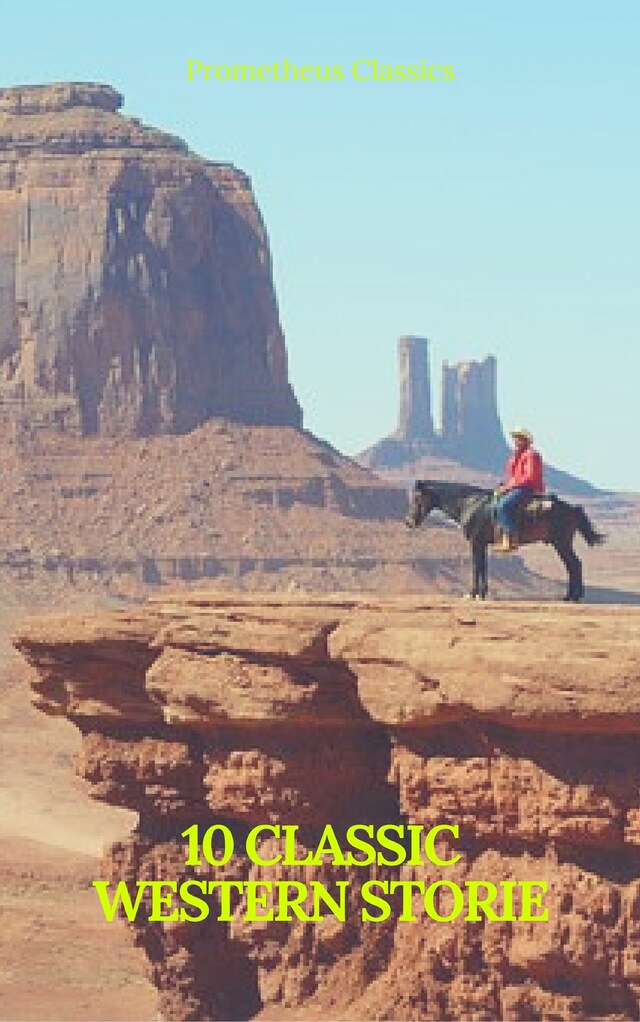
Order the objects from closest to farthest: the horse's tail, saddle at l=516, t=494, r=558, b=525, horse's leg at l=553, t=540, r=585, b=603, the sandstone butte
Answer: the sandstone butte, saddle at l=516, t=494, r=558, b=525, the horse's tail, horse's leg at l=553, t=540, r=585, b=603

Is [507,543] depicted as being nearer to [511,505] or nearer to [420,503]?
[511,505]

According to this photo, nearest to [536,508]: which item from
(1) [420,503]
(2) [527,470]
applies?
(2) [527,470]

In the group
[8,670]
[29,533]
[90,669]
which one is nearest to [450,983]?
[90,669]

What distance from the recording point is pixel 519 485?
30.6 metres

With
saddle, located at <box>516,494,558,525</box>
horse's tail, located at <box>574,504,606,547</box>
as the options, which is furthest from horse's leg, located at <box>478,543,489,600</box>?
horse's tail, located at <box>574,504,606,547</box>

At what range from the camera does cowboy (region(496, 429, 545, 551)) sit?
30.6 meters

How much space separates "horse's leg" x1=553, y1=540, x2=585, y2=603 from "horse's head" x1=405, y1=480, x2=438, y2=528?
1.95 metres

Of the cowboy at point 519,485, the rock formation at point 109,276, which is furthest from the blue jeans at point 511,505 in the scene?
the rock formation at point 109,276

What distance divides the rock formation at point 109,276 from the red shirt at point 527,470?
108m

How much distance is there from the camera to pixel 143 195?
5586 inches

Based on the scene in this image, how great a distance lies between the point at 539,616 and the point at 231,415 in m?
115

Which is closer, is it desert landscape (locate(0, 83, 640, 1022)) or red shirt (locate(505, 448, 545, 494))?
desert landscape (locate(0, 83, 640, 1022))

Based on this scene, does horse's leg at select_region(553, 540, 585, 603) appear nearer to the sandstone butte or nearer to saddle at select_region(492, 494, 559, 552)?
saddle at select_region(492, 494, 559, 552)

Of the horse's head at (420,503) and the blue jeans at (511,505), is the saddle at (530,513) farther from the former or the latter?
the horse's head at (420,503)
